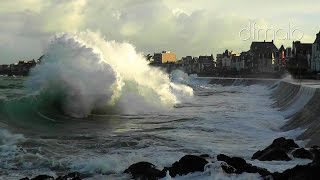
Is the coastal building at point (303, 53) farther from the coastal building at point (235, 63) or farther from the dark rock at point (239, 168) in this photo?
the dark rock at point (239, 168)

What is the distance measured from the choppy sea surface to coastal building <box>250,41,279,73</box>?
99.1 m

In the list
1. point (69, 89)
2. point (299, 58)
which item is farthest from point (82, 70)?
point (299, 58)

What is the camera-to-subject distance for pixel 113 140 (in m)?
16.0

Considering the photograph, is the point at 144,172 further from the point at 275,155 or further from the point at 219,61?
the point at 219,61

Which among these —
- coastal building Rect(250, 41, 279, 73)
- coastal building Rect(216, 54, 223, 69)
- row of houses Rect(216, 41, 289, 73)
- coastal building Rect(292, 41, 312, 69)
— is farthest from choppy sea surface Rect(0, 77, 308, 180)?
coastal building Rect(216, 54, 223, 69)

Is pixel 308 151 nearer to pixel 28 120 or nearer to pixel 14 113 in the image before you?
pixel 28 120

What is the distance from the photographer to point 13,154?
13.0 m

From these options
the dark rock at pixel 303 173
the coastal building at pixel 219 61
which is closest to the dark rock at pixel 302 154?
the dark rock at pixel 303 173

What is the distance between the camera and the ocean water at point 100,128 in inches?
471

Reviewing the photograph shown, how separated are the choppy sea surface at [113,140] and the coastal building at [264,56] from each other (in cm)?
9906

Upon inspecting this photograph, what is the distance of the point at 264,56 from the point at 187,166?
11710cm

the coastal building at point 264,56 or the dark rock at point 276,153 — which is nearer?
the dark rock at point 276,153

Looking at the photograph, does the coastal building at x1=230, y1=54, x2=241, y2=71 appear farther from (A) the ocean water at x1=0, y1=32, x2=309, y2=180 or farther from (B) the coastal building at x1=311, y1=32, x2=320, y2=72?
(A) the ocean water at x1=0, y1=32, x2=309, y2=180

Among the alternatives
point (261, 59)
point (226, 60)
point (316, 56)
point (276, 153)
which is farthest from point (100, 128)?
point (226, 60)
